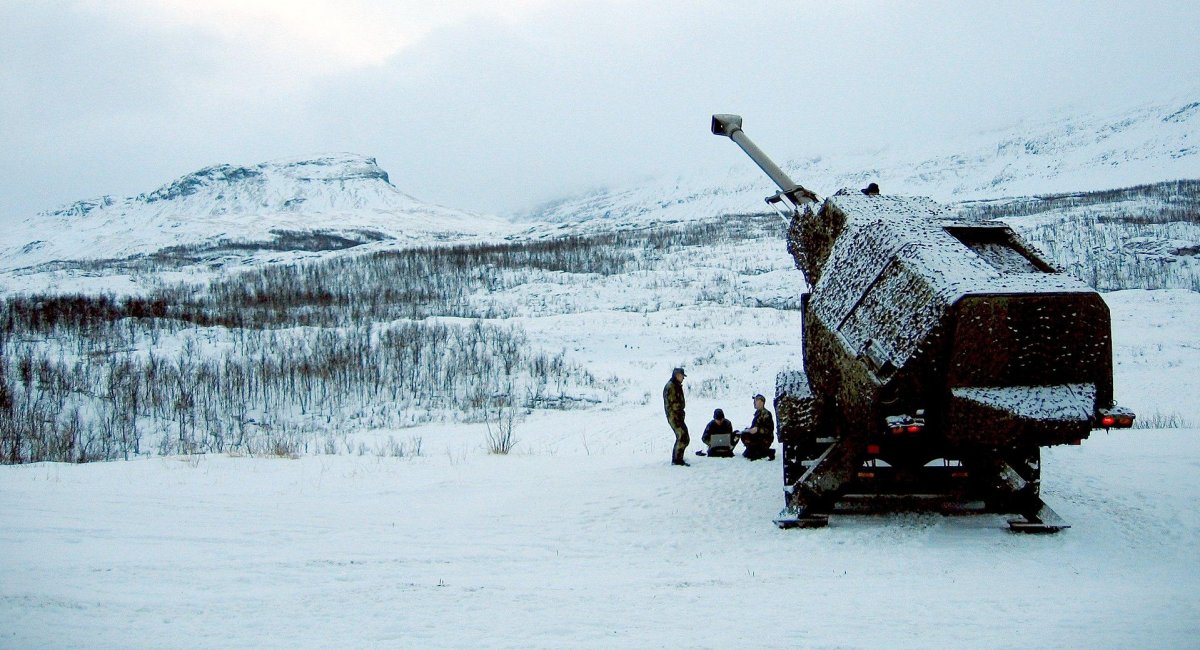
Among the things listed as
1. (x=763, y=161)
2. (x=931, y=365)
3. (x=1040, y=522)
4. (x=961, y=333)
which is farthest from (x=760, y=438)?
(x=961, y=333)

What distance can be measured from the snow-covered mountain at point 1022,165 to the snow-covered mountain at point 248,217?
36060 mm

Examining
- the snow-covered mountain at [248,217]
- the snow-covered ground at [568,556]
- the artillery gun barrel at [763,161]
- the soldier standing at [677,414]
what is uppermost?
the snow-covered mountain at [248,217]

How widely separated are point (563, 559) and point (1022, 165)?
114 m

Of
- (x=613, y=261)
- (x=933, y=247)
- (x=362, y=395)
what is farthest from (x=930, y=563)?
(x=613, y=261)

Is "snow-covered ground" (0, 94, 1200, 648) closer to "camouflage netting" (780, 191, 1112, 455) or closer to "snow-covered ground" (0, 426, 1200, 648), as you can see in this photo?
"snow-covered ground" (0, 426, 1200, 648)

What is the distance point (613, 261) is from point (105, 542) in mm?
41428

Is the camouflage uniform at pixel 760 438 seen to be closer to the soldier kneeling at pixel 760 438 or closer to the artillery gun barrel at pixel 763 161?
the soldier kneeling at pixel 760 438

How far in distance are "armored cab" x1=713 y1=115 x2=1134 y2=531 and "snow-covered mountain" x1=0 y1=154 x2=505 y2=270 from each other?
7332cm

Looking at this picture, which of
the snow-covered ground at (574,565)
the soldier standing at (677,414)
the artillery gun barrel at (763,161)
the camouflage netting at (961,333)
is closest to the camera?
the snow-covered ground at (574,565)

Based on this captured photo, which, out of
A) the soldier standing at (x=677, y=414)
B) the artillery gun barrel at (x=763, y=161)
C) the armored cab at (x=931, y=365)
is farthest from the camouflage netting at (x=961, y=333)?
the soldier standing at (x=677, y=414)

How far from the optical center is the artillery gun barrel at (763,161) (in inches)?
310

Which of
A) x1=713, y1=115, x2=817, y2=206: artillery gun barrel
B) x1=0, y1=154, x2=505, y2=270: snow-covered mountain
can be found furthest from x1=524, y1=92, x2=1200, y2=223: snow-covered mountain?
x1=713, y1=115, x2=817, y2=206: artillery gun barrel

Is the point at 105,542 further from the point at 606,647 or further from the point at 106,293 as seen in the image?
the point at 106,293

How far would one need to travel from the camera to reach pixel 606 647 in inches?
158
